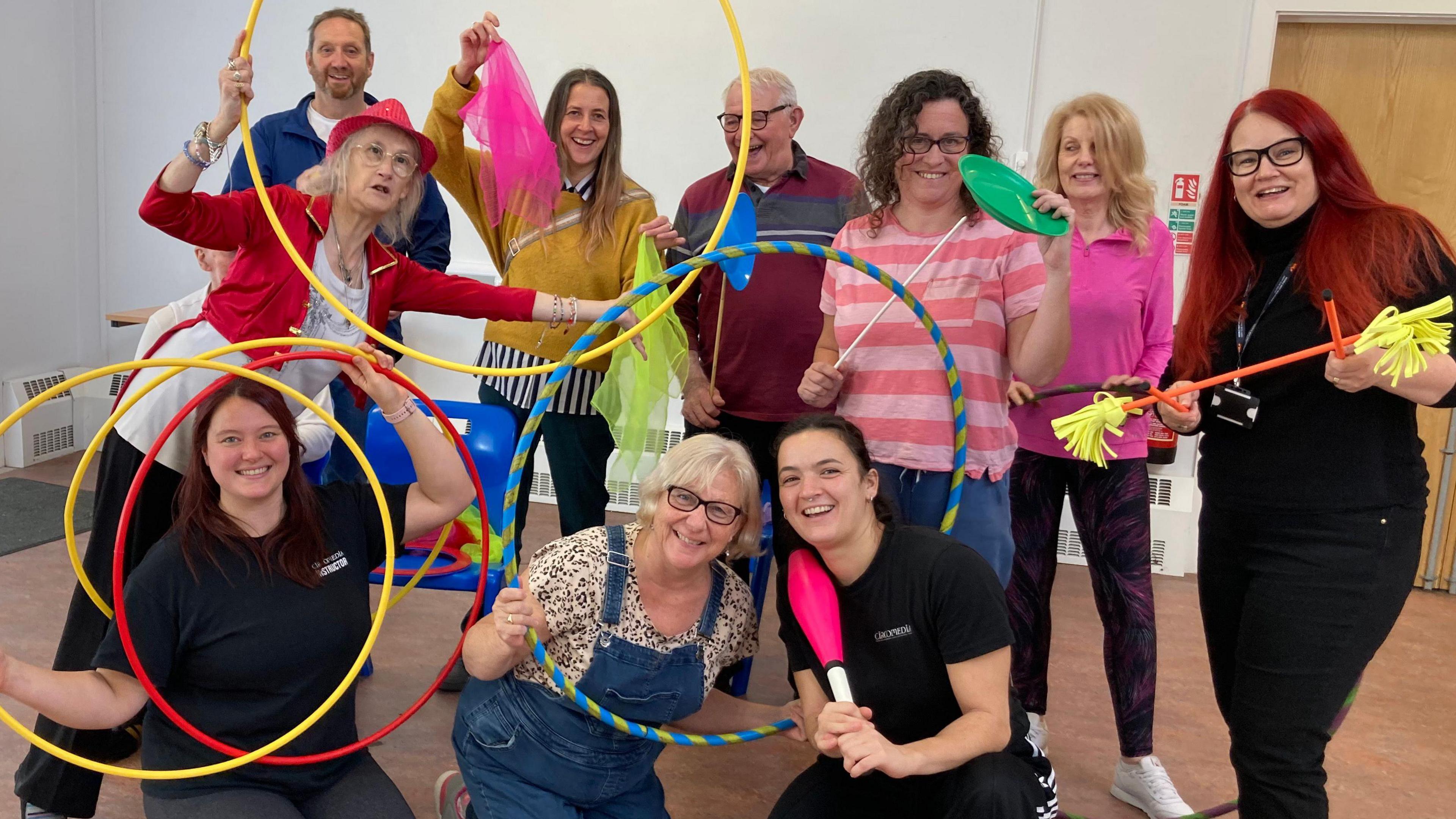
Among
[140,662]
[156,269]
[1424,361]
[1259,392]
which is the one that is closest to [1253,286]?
[1259,392]

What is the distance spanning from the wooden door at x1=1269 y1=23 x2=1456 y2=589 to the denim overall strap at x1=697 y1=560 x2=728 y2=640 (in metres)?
4.16

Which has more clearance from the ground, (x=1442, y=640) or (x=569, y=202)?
(x=569, y=202)

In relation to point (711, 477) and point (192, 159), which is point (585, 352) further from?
point (192, 159)

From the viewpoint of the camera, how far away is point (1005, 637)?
7.28 ft

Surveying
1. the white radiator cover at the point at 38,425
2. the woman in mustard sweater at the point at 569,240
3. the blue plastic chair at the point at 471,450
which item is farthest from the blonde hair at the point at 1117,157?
the white radiator cover at the point at 38,425

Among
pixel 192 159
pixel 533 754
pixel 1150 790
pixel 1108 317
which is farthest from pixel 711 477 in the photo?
pixel 1150 790

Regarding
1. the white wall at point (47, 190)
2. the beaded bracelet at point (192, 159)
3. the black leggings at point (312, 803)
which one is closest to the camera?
the black leggings at point (312, 803)

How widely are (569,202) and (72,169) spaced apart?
4.54 m

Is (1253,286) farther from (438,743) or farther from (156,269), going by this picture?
(156,269)

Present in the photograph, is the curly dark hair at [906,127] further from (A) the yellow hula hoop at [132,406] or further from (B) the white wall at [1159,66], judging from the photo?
(B) the white wall at [1159,66]

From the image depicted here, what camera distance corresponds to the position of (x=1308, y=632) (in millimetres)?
2080

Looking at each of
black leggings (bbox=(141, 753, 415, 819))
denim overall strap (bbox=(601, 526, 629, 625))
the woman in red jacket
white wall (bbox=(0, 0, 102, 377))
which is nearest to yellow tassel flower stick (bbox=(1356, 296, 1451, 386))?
denim overall strap (bbox=(601, 526, 629, 625))

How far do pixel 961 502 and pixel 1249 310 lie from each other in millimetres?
764

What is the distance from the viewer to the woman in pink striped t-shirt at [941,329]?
8.55 feet
